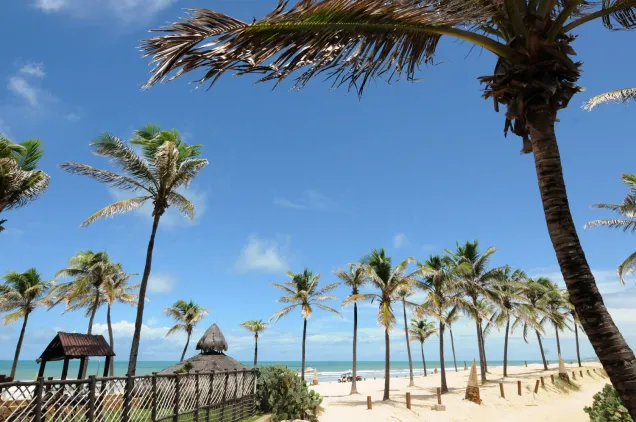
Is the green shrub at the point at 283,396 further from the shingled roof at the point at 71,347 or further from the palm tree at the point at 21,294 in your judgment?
the palm tree at the point at 21,294

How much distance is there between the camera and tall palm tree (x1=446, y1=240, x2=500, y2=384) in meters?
31.6

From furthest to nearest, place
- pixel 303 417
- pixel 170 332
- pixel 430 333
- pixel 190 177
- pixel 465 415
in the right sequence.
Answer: pixel 430 333 < pixel 170 332 < pixel 465 415 < pixel 190 177 < pixel 303 417

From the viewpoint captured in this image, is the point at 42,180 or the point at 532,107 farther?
the point at 42,180

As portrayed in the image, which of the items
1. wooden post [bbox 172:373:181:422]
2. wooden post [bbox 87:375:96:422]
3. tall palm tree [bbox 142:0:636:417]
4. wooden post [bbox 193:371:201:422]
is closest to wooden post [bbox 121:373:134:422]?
wooden post [bbox 87:375:96:422]

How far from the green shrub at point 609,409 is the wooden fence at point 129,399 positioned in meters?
10.5

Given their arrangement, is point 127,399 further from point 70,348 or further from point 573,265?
point 70,348

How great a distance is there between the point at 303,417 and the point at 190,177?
11372mm

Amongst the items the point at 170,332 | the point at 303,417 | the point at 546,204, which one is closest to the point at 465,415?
the point at 303,417

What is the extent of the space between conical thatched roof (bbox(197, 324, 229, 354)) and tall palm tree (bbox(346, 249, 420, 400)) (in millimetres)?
8636

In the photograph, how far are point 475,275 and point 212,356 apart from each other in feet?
73.7

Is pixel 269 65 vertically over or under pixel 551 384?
over

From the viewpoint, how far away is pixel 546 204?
417cm

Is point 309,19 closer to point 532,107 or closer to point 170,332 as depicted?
point 532,107

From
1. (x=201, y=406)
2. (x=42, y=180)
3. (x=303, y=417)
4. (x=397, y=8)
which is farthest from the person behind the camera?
(x=303, y=417)
